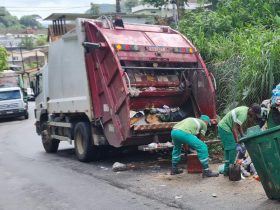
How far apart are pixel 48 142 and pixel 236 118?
20.5 feet

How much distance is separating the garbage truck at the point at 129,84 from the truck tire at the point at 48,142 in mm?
1972

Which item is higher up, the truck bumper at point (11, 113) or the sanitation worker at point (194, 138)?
the sanitation worker at point (194, 138)

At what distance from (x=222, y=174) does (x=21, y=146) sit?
26.4 feet

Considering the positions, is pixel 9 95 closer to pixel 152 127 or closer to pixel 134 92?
pixel 134 92

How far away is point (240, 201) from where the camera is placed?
579 centimetres

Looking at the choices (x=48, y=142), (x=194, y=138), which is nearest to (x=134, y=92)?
(x=194, y=138)

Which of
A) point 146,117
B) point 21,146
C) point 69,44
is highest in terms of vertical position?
point 69,44

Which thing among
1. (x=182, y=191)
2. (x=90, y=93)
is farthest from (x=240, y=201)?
(x=90, y=93)

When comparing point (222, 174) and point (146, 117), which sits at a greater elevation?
point (146, 117)

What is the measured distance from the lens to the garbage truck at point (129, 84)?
842 centimetres

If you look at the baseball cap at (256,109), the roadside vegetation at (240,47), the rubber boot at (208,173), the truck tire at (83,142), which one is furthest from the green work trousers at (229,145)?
the truck tire at (83,142)

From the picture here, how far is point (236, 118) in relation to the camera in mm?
6879

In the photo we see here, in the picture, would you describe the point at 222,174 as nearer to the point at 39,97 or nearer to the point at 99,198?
the point at 99,198

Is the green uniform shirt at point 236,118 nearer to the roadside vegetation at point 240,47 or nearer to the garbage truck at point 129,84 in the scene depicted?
the garbage truck at point 129,84
